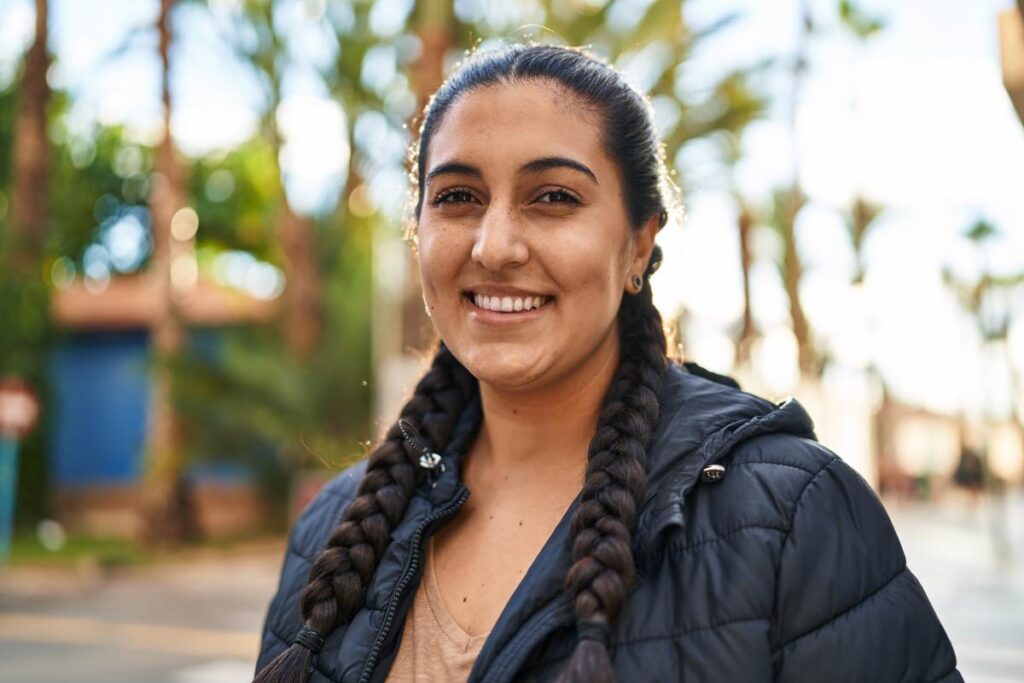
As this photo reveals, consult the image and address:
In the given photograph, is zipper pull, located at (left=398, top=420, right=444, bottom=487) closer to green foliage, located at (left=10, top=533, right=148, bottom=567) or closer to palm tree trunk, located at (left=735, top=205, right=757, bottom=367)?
green foliage, located at (left=10, top=533, right=148, bottom=567)

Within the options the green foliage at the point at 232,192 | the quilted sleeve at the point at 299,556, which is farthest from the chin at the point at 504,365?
the green foliage at the point at 232,192

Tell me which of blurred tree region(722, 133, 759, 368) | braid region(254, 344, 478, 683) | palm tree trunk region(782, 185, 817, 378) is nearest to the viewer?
braid region(254, 344, 478, 683)

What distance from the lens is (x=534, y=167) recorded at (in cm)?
183

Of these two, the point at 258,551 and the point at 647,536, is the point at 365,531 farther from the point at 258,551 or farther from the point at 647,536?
the point at 258,551

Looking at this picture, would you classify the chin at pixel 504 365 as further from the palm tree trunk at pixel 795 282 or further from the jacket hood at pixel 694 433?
the palm tree trunk at pixel 795 282

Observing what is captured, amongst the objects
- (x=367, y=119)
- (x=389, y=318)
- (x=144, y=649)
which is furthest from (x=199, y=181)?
(x=144, y=649)

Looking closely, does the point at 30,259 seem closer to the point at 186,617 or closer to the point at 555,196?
the point at 186,617

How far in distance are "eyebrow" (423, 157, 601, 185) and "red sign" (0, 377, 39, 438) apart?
1396 centimetres

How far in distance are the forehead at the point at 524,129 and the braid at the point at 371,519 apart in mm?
560

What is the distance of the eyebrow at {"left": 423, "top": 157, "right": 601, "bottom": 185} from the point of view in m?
1.83

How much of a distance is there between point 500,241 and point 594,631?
2.17 ft

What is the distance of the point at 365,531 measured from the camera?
6.55 feet

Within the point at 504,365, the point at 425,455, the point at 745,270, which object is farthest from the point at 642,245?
the point at 745,270

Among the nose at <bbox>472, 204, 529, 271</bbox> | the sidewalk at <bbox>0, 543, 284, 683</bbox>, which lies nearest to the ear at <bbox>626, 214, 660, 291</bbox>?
the nose at <bbox>472, 204, 529, 271</bbox>
